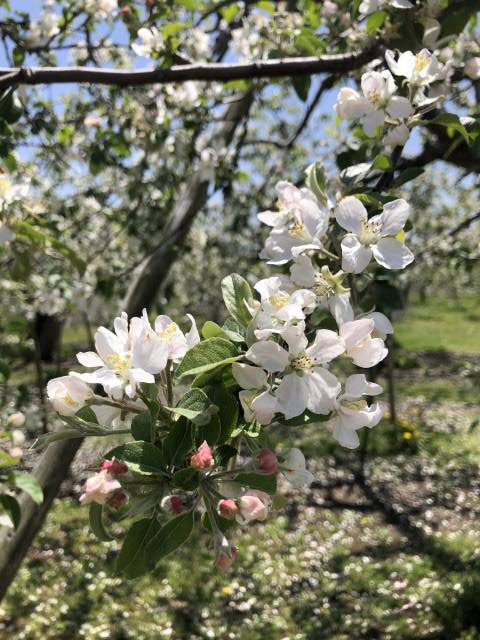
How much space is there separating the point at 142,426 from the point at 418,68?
735 mm

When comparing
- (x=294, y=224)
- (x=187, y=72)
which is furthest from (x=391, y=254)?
(x=187, y=72)

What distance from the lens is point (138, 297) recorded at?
2498 mm

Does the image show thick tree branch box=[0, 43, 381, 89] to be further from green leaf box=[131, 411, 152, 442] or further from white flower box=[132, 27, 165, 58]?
green leaf box=[131, 411, 152, 442]

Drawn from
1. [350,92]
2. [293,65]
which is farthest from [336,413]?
[293,65]

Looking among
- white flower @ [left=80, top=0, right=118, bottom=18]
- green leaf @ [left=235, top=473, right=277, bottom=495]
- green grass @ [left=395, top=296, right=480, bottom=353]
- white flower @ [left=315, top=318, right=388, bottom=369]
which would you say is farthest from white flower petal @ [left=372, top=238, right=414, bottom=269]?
green grass @ [left=395, top=296, right=480, bottom=353]

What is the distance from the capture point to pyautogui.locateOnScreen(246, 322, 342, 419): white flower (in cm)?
71

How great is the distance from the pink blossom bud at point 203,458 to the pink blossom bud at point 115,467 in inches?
3.0

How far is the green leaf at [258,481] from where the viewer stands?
729 mm

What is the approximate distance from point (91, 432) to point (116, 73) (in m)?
0.95

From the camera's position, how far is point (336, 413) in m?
0.77

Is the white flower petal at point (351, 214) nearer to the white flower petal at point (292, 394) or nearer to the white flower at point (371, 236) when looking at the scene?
the white flower at point (371, 236)

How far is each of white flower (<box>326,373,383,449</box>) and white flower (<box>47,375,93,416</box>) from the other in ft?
1.00

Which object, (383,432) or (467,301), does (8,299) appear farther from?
(467,301)

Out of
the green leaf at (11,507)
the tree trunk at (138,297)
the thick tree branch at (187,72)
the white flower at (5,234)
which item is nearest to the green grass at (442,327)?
the tree trunk at (138,297)
